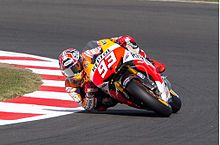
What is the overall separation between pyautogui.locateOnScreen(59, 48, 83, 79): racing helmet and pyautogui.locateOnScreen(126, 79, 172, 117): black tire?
3.02 feet

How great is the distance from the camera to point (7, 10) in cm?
2572

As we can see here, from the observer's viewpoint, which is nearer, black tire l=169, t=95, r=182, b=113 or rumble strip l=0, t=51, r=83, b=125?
rumble strip l=0, t=51, r=83, b=125

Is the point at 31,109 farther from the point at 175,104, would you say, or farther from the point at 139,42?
the point at 139,42

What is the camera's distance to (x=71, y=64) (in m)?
12.4

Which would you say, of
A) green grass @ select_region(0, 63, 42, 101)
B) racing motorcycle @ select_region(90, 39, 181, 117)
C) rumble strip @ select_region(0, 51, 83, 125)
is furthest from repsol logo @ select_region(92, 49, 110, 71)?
green grass @ select_region(0, 63, 42, 101)

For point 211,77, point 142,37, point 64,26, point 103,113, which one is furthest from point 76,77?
point 64,26

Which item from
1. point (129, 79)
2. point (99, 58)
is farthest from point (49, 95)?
point (129, 79)

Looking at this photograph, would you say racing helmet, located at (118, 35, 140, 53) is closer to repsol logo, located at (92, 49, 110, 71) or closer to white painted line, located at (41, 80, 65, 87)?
repsol logo, located at (92, 49, 110, 71)

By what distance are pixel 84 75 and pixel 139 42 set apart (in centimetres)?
840

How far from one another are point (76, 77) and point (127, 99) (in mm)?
842

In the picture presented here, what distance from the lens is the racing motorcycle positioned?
11.9 metres

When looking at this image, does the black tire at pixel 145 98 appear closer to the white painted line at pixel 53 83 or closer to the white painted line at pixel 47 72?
the white painted line at pixel 53 83

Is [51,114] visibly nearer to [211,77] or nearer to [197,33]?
[211,77]

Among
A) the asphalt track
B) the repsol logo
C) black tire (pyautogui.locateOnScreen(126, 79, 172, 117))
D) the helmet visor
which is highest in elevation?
the repsol logo
